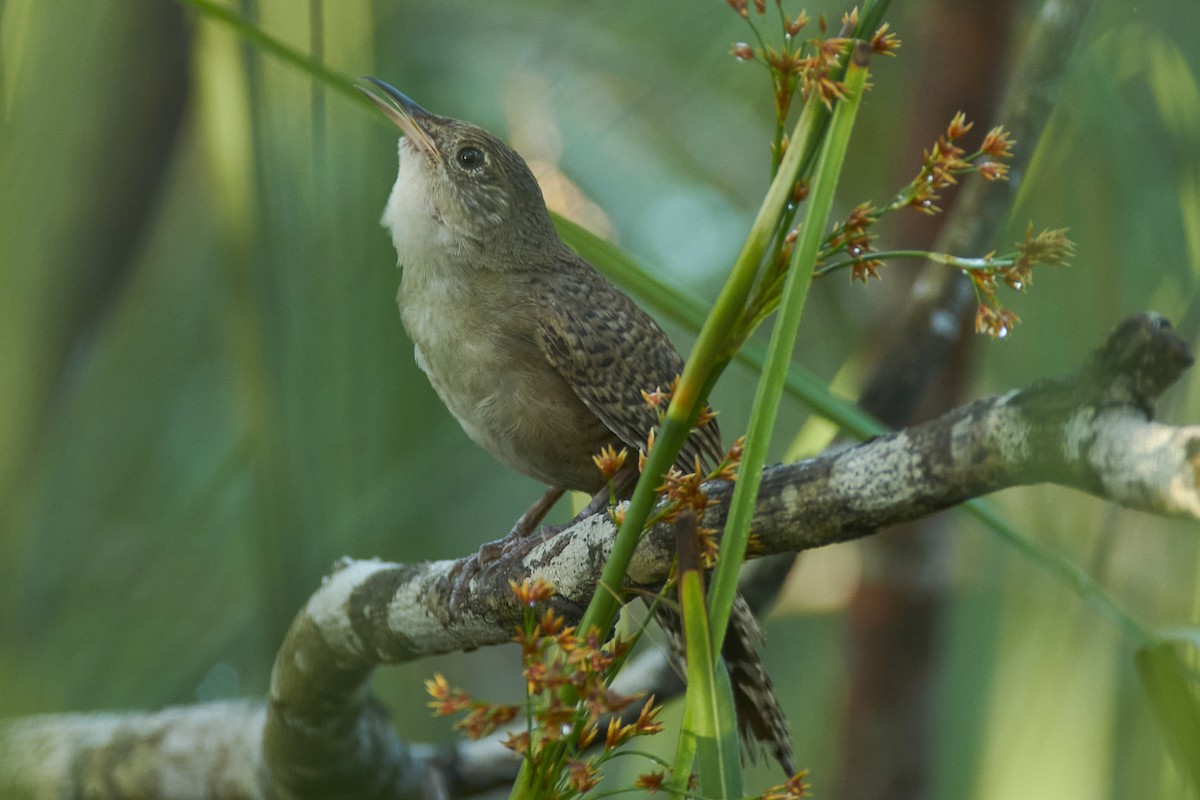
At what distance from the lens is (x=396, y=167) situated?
10.1 feet

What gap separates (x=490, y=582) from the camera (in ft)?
6.82

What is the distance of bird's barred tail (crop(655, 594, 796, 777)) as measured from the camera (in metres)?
2.19

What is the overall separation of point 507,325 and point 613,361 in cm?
23

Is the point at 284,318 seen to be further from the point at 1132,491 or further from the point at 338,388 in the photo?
the point at 1132,491

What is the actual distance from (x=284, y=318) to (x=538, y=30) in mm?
1924

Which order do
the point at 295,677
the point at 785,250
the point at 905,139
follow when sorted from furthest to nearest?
the point at 905,139
the point at 295,677
the point at 785,250

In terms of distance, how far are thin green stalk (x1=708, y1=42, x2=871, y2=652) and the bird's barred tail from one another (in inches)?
45.5

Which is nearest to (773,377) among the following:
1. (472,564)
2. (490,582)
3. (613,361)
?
(490,582)

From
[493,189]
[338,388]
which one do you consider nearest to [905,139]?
[493,189]

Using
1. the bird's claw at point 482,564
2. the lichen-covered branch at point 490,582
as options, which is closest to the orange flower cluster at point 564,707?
the lichen-covered branch at point 490,582

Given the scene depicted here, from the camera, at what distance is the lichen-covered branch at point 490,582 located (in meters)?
1.05

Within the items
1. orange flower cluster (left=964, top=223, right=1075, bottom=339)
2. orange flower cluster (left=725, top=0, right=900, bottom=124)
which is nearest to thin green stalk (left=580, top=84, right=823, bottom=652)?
orange flower cluster (left=725, top=0, right=900, bottom=124)

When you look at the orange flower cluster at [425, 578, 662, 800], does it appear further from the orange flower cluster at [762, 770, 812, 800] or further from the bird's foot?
the bird's foot

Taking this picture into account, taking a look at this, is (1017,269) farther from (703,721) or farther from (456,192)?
(456,192)
